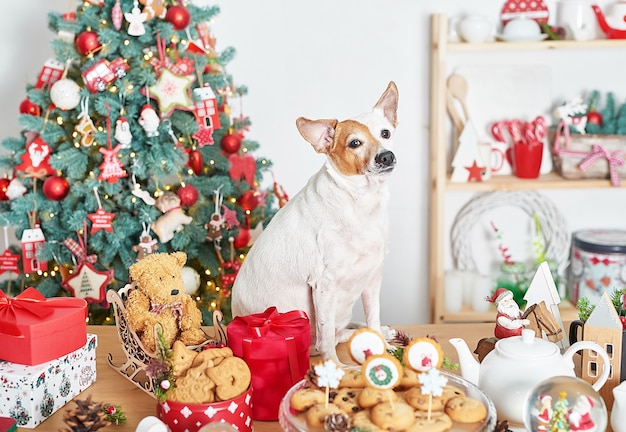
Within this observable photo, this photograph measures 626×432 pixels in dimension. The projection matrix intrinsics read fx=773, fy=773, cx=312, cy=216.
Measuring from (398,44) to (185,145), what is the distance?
102 centimetres

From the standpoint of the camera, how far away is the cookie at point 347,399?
125 cm

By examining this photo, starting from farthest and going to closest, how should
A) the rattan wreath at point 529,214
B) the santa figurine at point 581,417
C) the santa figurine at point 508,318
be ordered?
the rattan wreath at point 529,214 < the santa figurine at point 508,318 < the santa figurine at point 581,417

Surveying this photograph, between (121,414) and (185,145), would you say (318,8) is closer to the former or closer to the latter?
(185,145)

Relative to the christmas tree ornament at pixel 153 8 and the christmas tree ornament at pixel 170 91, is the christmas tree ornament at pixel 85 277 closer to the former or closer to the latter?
the christmas tree ornament at pixel 170 91

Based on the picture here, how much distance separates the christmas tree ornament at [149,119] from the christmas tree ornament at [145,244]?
0.32 m

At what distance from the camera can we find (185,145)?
2.62 metres

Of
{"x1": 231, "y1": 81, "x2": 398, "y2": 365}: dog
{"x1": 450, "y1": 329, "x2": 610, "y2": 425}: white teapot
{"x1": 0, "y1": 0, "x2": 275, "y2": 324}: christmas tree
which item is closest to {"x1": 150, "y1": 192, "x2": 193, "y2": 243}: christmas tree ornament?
{"x1": 0, "y1": 0, "x2": 275, "y2": 324}: christmas tree

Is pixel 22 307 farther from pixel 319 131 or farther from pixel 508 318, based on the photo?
pixel 508 318

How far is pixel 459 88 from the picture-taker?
10.2ft

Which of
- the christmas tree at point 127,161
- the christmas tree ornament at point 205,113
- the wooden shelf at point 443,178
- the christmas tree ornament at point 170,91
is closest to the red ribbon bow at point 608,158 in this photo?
the wooden shelf at point 443,178

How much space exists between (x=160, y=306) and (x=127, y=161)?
1.06m

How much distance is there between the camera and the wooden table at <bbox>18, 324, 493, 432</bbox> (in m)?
1.46

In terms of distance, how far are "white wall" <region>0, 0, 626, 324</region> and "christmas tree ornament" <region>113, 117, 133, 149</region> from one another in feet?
2.42

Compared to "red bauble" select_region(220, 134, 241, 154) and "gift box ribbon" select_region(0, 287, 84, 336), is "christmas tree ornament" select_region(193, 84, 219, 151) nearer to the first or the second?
"red bauble" select_region(220, 134, 241, 154)
